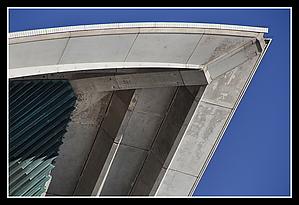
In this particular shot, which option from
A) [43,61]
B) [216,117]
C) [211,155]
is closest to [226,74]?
[216,117]

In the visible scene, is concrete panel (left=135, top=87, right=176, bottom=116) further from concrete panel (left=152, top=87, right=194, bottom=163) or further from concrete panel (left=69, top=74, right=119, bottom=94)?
concrete panel (left=69, top=74, right=119, bottom=94)

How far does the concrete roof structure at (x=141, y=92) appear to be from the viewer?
7867 mm

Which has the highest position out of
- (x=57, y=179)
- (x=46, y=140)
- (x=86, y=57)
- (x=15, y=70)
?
(x=86, y=57)

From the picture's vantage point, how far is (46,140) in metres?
9.01

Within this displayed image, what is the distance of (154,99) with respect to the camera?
10125 mm

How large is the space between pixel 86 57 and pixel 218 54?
3.42 m

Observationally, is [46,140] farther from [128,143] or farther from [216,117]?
[216,117]

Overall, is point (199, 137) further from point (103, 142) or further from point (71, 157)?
point (71, 157)

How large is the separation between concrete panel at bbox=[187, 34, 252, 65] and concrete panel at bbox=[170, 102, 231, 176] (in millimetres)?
1251

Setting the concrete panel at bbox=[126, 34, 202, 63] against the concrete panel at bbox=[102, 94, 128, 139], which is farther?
the concrete panel at bbox=[102, 94, 128, 139]

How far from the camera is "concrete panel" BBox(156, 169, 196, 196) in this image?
9.83 m

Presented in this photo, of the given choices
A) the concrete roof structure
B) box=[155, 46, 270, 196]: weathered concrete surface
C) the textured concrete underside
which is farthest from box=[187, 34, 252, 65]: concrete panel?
the textured concrete underside

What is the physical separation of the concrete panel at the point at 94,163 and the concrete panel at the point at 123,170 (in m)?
0.39

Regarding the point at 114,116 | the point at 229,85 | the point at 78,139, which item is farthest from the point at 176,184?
the point at 78,139
